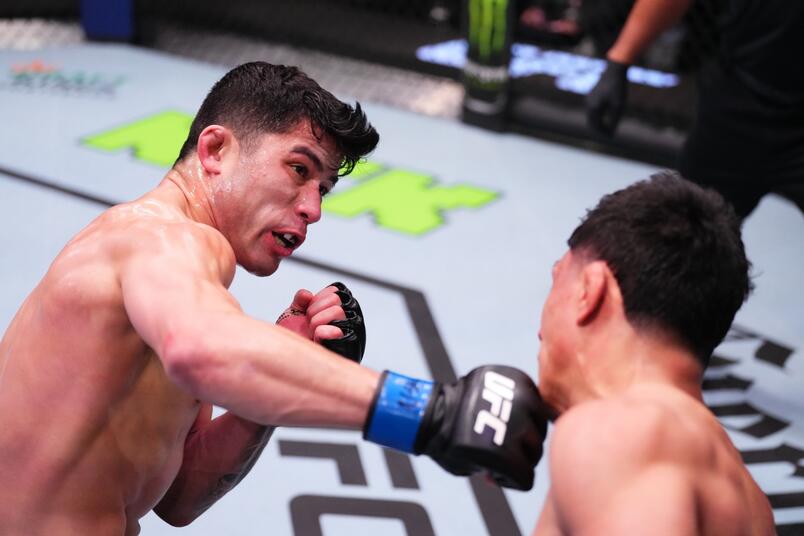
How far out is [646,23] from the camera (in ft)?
9.64

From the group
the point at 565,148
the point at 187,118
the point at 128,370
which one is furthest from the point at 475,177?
the point at 128,370

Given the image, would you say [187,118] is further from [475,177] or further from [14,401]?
[14,401]

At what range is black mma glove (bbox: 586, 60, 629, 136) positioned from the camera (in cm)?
320

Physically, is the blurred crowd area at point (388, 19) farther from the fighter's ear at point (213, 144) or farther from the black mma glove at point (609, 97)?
the fighter's ear at point (213, 144)

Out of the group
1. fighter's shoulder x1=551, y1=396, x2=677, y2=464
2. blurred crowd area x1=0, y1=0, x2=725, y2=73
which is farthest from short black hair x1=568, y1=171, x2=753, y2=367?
blurred crowd area x1=0, y1=0, x2=725, y2=73

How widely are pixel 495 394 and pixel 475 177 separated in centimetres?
361

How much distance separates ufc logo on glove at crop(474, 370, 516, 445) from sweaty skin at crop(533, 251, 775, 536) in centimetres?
7

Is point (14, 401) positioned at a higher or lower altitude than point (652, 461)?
lower

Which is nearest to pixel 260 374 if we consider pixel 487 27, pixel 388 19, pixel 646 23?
pixel 646 23

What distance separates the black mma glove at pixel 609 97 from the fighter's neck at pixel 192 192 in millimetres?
1869

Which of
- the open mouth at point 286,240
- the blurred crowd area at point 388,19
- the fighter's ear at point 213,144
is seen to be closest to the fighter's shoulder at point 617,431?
the open mouth at point 286,240

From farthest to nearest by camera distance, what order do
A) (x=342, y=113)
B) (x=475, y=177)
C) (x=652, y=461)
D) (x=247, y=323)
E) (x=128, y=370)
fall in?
(x=475, y=177), (x=342, y=113), (x=128, y=370), (x=247, y=323), (x=652, y=461)

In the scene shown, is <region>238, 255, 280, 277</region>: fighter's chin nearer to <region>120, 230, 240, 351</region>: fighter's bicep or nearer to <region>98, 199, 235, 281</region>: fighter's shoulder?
<region>98, 199, 235, 281</region>: fighter's shoulder

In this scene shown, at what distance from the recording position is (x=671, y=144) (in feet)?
16.5
